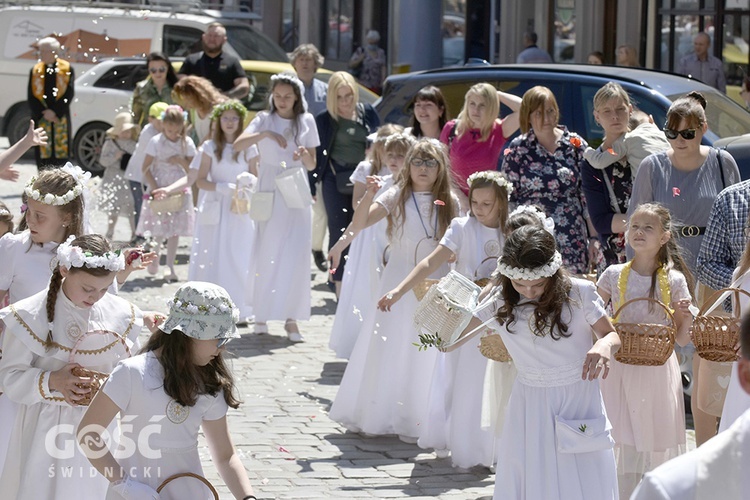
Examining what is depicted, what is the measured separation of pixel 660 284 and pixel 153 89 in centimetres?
924

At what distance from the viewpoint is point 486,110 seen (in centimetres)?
927

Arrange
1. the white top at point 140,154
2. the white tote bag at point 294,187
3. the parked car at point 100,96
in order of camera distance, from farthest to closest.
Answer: the parked car at point 100,96 → the white top at point 140,154 → the white tote bag at point 294,187

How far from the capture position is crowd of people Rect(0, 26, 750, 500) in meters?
4.29

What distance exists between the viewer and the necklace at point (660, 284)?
19.8ft

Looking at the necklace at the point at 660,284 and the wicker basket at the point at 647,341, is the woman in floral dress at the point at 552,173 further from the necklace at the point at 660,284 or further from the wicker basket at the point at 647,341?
the wicker basket at the point at 647,341

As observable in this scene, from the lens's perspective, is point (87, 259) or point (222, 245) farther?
Answer: point (222, 245)

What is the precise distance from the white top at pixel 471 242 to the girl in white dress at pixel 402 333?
68cm

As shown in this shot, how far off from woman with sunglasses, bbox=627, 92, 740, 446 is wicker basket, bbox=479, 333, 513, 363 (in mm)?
1201

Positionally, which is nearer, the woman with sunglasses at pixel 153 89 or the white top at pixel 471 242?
the white top at pixel 471 242

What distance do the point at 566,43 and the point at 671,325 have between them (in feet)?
57.6

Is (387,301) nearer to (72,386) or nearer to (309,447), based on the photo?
(309,447)

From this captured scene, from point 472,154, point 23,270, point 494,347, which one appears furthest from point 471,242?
point 472,154

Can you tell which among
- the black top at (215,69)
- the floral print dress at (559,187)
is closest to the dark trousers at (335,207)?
the floral print dress at (559,187)

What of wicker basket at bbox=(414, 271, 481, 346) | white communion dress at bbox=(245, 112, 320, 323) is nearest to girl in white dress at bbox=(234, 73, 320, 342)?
white communion dress at bbox=(245, 112, 320, 323)
